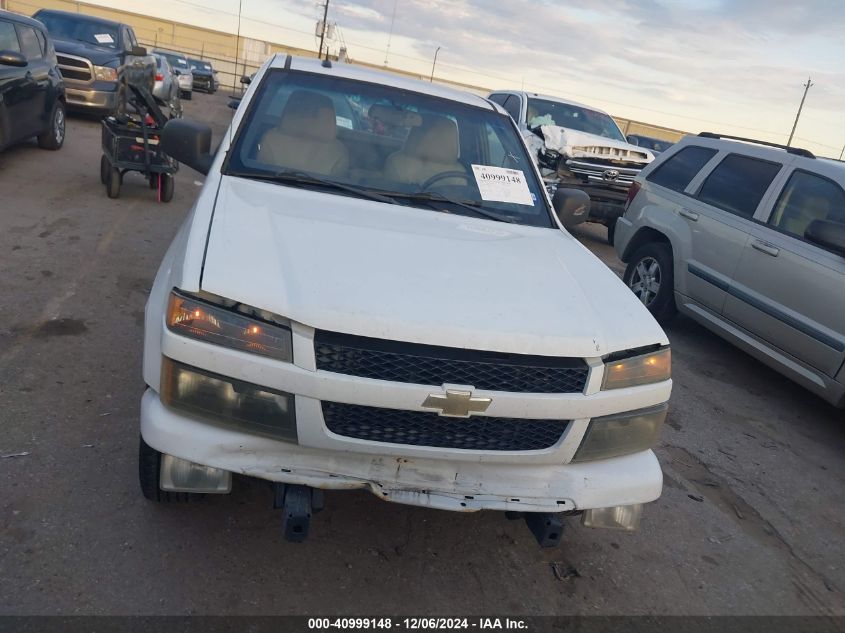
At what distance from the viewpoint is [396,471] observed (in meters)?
2.34

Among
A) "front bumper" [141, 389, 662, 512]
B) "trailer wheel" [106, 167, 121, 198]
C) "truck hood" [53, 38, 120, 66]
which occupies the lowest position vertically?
"trailer wheel" [106, 167, 121, 198]

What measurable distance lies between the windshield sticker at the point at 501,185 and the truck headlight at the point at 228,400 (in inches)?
70.9

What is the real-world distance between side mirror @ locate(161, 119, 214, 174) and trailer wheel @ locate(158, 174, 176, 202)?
15.4ft

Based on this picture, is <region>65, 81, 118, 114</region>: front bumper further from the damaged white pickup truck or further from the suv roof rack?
the suv roof rack

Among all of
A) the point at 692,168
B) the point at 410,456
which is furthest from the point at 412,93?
the point at 692,168

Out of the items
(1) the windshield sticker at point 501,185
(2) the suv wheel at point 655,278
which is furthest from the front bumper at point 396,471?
(2) the suv wheel at point 655,278

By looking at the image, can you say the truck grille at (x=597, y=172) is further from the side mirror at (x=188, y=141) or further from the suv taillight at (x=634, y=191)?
the side mirror at (x=188, y=141)

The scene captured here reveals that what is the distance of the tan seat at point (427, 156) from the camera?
3.54 m

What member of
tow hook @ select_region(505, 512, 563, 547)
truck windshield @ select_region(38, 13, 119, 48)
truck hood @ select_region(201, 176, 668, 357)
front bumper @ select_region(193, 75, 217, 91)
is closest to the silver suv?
truck hood @ select_region(201, 176, 668, 357)

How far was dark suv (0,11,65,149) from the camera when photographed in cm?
770

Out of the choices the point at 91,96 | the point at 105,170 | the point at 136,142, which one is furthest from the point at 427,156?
the point at 91,96

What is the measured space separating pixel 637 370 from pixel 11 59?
7908 millimetres

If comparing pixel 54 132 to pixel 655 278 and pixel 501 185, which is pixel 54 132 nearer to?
pixel 655 278

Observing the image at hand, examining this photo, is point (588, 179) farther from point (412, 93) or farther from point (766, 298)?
point (412, 93)
